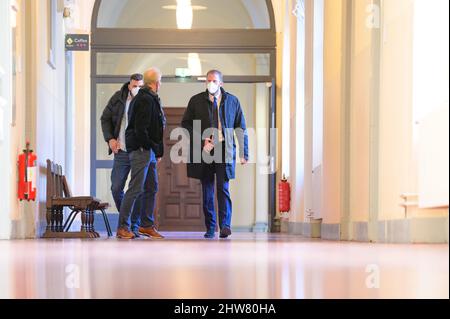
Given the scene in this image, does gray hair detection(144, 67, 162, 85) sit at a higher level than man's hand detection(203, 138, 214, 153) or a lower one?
higher

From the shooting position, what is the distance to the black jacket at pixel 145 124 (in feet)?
26.2

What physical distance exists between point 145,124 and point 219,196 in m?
0.93

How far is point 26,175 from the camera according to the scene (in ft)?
28.6

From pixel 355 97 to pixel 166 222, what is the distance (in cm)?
919

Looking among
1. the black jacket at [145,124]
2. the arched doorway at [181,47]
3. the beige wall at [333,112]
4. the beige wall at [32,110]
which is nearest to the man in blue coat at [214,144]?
the black jacket at [145,124]

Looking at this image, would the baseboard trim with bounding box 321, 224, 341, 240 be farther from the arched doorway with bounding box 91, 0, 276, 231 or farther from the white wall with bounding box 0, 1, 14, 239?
the arched doorway with bounding box 91, 0, 276, 231

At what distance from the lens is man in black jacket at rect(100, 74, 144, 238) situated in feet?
28.9

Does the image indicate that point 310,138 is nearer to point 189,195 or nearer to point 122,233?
point 122,233

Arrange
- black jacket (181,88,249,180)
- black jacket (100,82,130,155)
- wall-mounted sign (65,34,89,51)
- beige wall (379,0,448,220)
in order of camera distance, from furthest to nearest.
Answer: wall-mounted sign (65,34,89,51) → black jacket (100,82,130,155) → black jacket (181,88,249,180) → beige wall (379,0,448,220)

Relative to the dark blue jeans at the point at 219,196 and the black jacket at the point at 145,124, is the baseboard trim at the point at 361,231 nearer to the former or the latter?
the dark blue jeans at the point at 219,196

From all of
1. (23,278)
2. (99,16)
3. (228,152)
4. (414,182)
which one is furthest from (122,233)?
(99,16)

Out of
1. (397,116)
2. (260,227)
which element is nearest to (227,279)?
(397,116)

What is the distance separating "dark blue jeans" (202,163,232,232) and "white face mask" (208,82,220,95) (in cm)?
72

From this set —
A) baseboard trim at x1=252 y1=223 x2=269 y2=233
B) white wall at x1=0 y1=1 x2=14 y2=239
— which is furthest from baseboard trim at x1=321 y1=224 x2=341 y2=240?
baseboard trim at x1=252 y1=223 x2=269 y2=233
